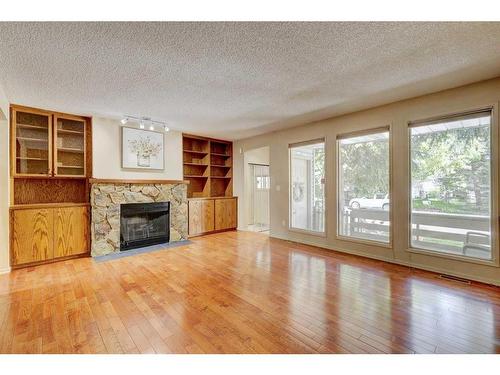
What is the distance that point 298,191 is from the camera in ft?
16.9

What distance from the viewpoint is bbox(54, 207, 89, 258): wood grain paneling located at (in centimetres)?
376

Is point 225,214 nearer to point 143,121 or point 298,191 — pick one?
point 298,191

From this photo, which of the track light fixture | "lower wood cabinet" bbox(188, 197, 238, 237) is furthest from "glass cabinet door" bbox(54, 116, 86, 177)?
"lower wood cabinet" bbox(188, 197, 238, 237)

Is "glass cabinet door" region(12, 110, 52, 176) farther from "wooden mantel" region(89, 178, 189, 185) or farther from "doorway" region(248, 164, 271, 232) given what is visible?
"doorway" region(248, 164, 271, 232)

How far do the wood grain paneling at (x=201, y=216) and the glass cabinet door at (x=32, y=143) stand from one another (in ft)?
8.91

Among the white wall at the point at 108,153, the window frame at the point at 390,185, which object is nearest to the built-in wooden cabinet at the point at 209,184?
the white wall at the point at 108,153

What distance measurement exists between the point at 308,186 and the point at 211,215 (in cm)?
250

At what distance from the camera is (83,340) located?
1.78m

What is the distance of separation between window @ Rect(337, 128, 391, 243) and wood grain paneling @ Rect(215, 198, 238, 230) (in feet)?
9.64

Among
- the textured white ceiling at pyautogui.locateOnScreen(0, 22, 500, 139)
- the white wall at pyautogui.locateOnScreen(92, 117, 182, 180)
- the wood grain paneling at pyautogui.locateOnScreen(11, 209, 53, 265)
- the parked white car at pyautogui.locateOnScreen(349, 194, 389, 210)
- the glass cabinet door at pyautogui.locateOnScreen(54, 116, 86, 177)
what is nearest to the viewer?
the textured white ceiling at pyautogui.locateOnScreen(0, 22, 500, 139)
